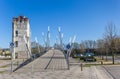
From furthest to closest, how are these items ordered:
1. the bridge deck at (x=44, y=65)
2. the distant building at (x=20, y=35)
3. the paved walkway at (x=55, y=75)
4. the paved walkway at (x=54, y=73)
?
the distant building at (x=20, y=35) < the bridge deck at (x=44, y=65) < the paved walkway at (x=54, y=73) < the paved walkway at (x=55, y=75)

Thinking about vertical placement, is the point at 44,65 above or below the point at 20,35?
below

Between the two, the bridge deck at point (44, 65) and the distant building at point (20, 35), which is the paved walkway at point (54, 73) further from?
the distant building at point (20, 35)

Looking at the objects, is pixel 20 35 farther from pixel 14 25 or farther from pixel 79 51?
pixel 79 51

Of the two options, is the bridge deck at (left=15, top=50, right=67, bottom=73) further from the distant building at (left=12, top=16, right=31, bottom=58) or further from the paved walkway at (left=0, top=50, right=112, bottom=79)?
the distant building at (left=12, top=16, right=31, bottom=58)

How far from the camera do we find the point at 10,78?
1908 cm

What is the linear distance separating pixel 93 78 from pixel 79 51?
281ft

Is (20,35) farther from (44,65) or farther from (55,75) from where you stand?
(55,75)

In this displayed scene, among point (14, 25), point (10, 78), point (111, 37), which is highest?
point (14, 25)

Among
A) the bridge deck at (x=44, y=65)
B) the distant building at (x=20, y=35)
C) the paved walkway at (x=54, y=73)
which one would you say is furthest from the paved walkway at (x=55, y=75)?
the distant building at (x=20, y=35)

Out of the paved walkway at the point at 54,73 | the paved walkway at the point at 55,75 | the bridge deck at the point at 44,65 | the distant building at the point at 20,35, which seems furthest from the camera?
the distant building at the point at 20,35

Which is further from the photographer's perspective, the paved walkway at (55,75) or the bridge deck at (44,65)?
the bridge deck at (44,65)

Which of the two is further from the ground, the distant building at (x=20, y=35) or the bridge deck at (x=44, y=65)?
the distant building at (x=20, y=35)

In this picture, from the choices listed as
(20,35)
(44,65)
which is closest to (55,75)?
(44,65)

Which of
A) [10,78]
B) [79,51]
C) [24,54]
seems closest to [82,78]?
[10,78]
